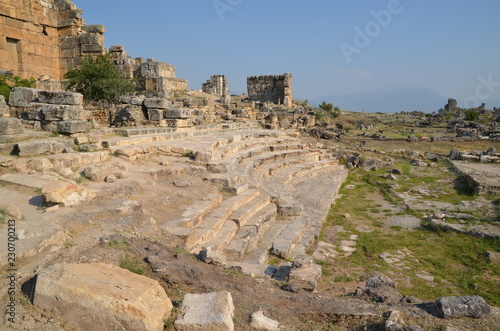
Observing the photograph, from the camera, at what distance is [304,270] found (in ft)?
13.7

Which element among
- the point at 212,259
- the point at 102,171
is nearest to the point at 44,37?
the point at 102,171

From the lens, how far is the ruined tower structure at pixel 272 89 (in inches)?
956

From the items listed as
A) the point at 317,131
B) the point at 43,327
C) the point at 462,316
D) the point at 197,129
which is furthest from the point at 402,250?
the point at 317,131

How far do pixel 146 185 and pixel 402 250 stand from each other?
4808mm

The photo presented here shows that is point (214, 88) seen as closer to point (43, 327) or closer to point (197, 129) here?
point (197, 129)

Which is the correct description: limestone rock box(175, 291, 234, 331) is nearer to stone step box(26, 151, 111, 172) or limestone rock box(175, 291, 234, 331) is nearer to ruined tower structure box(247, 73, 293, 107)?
stone step box(26, 151, 111, 172)

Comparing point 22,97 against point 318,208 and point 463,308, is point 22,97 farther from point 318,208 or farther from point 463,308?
point 463,308

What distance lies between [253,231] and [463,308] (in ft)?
10.9

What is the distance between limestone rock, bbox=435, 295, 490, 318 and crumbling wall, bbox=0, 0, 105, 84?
16.8 metres

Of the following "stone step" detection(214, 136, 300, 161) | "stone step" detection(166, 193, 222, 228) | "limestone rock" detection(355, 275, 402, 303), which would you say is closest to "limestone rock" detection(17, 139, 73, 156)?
"stone step" detection(166, 193, 222, 228)

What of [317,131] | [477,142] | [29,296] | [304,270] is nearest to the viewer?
[29,296]

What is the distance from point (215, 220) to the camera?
5.41 metres

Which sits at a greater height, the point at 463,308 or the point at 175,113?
the point at 175,113

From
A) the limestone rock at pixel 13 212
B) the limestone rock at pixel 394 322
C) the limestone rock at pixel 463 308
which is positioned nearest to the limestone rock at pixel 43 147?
the limestone rock at pixel 13 212
